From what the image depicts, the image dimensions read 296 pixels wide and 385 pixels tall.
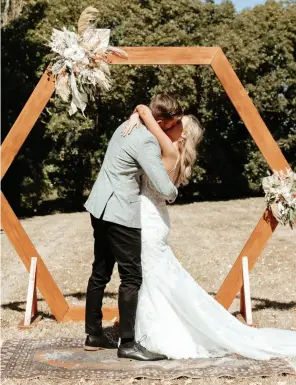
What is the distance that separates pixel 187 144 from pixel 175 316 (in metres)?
1.37

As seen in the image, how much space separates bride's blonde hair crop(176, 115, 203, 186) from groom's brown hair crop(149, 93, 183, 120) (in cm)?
17

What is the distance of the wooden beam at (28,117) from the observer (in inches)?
222

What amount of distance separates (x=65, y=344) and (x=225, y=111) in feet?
59.0

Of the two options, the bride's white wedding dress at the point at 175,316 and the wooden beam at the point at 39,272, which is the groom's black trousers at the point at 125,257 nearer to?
the bride's white wedding dress at the point at 175,316

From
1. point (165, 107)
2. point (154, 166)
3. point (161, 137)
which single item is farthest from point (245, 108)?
point (154, 166)

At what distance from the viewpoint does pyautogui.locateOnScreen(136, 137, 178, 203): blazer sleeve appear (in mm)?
4543

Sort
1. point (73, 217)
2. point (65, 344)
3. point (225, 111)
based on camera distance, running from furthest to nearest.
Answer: point (225, 111) < point (73, 217) < point (65, 344)

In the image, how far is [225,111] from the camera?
73.4ft

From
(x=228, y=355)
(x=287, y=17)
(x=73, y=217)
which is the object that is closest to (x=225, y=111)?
(x=287, y=17)

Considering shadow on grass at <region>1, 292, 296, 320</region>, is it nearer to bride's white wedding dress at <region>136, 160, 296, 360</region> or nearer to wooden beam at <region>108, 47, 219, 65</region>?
bride's white wedding dress at <region>136, 160, 296, 360</region>

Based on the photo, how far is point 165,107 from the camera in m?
4.75

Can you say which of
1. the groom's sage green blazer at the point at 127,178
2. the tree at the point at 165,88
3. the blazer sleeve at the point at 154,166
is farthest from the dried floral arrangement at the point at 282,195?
the tree at the point at 165,88

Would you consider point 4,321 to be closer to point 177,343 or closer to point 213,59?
point 177,343

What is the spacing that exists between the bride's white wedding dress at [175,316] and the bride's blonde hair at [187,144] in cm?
10
